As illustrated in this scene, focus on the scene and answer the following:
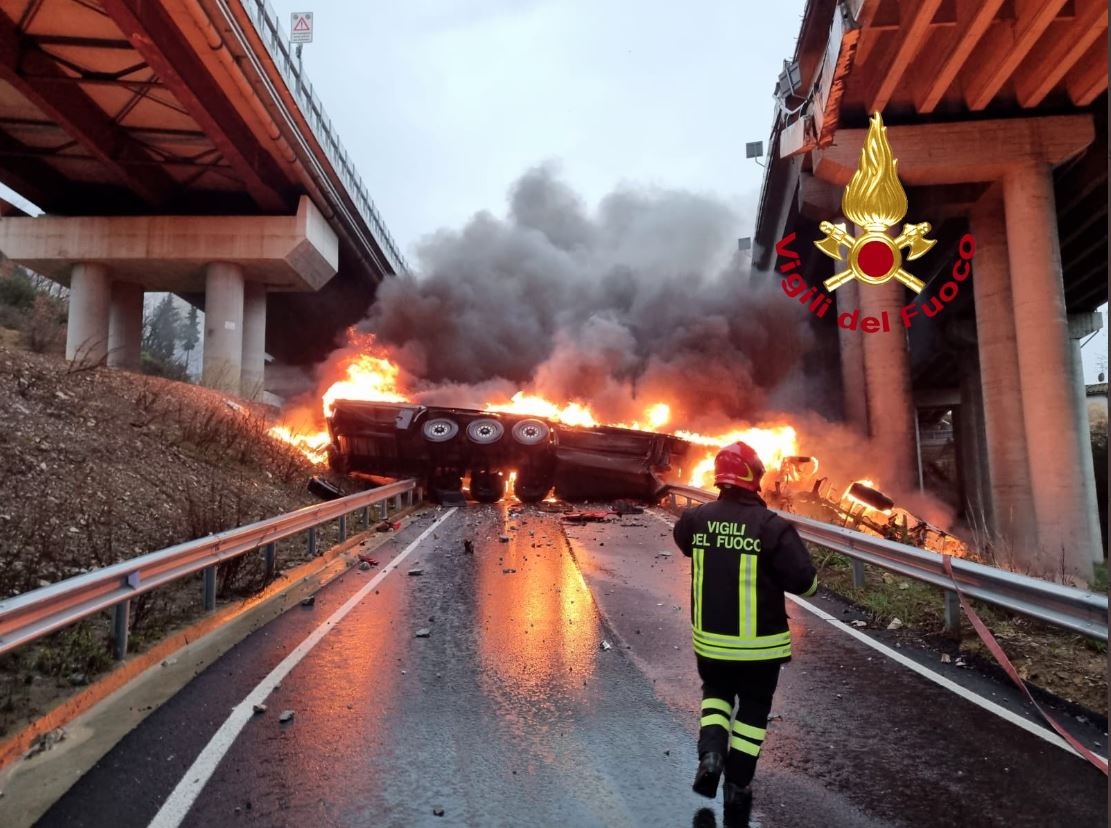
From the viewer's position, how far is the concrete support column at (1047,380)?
18.2 metres

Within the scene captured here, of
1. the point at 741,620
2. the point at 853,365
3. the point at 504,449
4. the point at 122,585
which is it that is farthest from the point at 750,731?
the point at 853,365

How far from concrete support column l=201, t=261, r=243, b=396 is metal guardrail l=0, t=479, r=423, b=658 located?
1671 cm

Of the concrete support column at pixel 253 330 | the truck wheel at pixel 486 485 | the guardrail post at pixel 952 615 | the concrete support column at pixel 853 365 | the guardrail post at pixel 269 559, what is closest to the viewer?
the guardrail post at pixel 952 615

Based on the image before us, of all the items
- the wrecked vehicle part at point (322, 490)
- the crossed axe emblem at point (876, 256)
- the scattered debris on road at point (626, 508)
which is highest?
the crossed axe emblem at point (876, 256)

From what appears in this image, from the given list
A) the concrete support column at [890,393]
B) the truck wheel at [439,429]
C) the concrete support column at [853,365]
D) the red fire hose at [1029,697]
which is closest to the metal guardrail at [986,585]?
the red fire hose at [1029,697]

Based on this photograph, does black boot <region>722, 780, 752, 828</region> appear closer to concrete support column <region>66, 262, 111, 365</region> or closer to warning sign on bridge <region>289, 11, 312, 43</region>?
concrete support column <region>66, 262, 111, 365</region>

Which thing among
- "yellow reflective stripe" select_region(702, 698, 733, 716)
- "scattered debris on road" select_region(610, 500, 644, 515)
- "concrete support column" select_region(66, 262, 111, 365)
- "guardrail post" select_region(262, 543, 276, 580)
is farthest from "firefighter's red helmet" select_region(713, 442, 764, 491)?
"concrete support column" select_region(66, 262, 111, 365)

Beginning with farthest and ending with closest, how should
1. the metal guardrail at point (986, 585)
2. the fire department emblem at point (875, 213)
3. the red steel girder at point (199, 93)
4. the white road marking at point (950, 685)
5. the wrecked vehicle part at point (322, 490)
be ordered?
the fire department emblem at point (875, 213), the red steel girder at point (199, 93), the wrecked vehicle part at point (322, 490), the metal guardrail at point (986, 585), the white road marking at point (950, 685)

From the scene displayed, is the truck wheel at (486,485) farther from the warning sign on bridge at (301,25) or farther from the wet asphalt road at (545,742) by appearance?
the warning sign on bridge at (301,25)

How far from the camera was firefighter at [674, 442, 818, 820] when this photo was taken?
2.88 metres

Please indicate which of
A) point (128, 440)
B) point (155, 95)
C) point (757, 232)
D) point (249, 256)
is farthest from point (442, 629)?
point (757, 232)

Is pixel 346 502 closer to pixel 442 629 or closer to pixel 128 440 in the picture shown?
pixel 128 440

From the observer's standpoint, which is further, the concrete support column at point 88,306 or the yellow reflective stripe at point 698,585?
the concrete support column at point 88,306

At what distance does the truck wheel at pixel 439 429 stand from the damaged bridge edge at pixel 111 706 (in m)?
8.84
